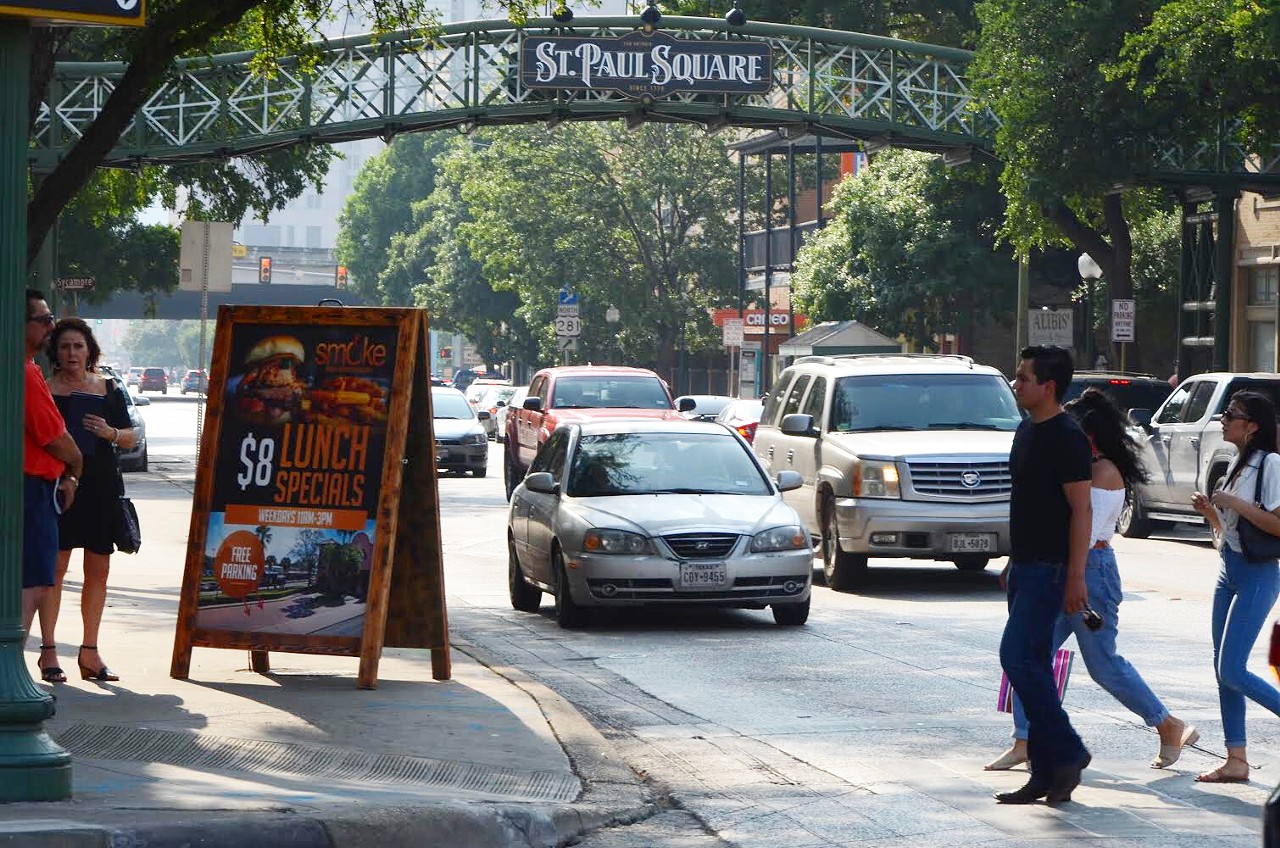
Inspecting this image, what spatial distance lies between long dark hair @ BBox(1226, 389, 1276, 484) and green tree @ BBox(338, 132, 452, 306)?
109 metres

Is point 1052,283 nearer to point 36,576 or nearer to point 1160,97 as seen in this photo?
point 1160,97

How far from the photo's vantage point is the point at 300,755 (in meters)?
8.62

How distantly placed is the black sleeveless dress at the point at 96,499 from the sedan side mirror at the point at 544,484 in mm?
4841

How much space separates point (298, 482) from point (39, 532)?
5.09ft

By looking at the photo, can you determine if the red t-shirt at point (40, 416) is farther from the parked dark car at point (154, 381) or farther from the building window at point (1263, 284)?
the parked dark car at point (154, 381)

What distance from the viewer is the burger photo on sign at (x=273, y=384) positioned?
11.0 metres

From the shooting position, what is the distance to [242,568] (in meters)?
10.9

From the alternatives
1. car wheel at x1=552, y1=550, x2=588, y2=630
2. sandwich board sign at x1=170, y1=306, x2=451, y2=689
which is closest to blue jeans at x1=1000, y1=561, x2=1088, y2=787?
sandwich board sign at x1=170, y1=306, x2=451, y2=689

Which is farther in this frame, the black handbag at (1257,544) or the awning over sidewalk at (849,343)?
the awning over sidewalk at (849,343)

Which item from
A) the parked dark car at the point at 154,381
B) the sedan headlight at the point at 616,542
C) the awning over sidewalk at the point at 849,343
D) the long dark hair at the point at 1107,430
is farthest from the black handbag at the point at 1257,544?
the parked dark car at the point at 154,381

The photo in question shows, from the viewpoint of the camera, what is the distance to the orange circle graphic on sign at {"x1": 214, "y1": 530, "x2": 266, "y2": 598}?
10.9 meters

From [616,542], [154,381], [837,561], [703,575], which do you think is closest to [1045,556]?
[703,575]

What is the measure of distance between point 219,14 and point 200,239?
398 inches

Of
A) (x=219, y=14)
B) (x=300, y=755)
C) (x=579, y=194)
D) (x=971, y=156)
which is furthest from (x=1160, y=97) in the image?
(x=579, y=194)
